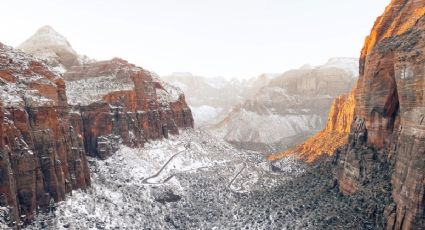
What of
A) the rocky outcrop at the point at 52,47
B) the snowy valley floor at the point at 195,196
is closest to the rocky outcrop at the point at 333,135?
the snowy valley floor at the point at 195,196

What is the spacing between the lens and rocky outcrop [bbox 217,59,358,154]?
145250mm

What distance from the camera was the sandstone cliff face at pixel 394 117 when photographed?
23969 millimetres

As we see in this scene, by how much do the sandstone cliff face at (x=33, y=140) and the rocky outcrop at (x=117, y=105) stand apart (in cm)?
1485

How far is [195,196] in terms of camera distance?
52.2 metres

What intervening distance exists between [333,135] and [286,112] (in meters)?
104

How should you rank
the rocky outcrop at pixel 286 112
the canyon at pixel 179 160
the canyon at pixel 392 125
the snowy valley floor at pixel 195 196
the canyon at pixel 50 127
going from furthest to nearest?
the rocky outcrop at pixel 286 112 < the snowy valley floor at pixel 195 196 < the canyon at pixel 50 127 < the canyon at pixel 179 160 < the canyon at pixel 392 125

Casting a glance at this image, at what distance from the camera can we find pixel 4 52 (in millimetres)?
35031

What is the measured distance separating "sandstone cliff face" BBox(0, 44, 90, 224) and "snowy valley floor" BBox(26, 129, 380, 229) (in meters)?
2.32

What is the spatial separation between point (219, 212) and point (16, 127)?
29130 millimetres

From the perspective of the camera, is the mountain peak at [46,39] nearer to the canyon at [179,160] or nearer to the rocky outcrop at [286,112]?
the canyon at [179,160]

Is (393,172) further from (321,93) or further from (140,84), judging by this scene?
(321,93)

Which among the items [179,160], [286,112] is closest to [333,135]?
[179,160]

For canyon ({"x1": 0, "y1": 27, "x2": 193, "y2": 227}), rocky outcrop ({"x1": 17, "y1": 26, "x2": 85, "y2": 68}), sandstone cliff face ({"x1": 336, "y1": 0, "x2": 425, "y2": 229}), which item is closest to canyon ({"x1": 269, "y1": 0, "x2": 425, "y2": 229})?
sandstone cliff face ({"x1": 336, "y1": 0, "x2": 425, "y2": 229})

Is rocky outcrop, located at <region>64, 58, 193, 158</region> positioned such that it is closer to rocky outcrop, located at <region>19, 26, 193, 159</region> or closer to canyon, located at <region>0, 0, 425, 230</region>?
rocky outcrop, located at <region>19, 26, 193, 159</region>
